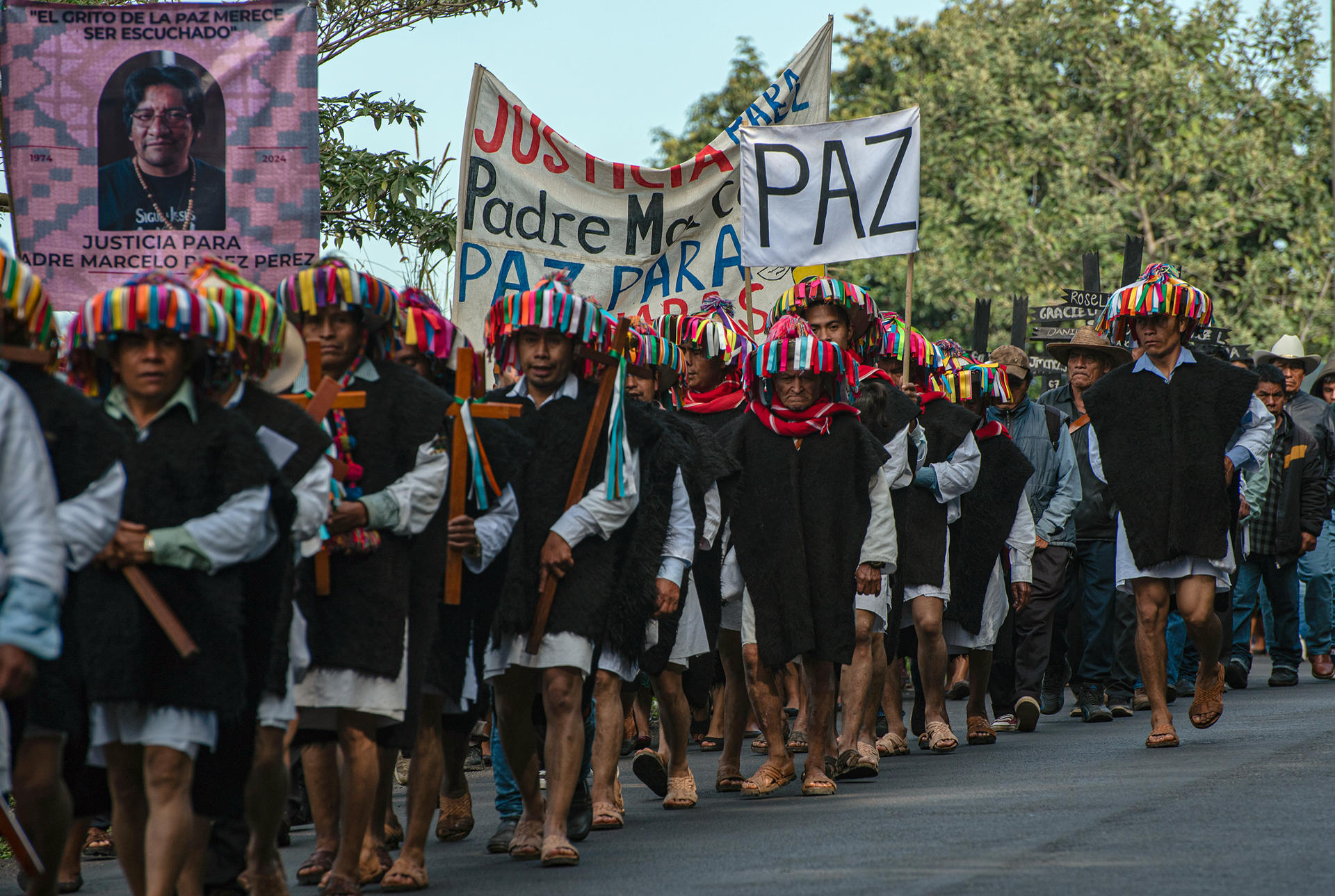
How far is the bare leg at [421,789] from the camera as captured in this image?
680cm

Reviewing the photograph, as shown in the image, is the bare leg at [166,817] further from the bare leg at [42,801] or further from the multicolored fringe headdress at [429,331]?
the multicolored fringe headdress at [429,331]

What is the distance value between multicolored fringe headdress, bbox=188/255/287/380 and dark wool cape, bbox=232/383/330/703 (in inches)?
5.2

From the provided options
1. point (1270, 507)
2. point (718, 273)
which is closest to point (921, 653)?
point (718, 273)

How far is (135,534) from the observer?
5.30 metres

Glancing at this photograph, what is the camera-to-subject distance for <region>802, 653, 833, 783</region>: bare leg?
9086 mm

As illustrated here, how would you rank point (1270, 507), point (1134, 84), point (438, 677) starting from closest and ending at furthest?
point (438, 677) → point (1270, 507) → point (1134, 84)

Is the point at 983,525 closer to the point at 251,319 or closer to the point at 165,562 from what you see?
the point at 251,319

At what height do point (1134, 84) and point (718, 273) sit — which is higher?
point (1134, 84)

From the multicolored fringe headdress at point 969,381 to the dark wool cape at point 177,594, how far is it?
6622mm

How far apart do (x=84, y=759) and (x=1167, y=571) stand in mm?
6372

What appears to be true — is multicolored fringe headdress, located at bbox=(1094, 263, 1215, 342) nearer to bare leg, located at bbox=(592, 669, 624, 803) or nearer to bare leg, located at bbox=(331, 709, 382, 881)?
bare leg, located at bbox=(592, 669, 624, 803)

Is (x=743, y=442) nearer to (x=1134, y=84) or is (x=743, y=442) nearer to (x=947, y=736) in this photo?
(x=947, y=736)

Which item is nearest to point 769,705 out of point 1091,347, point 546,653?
point 546,653

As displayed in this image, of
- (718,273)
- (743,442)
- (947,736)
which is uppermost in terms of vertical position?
(718,273)
